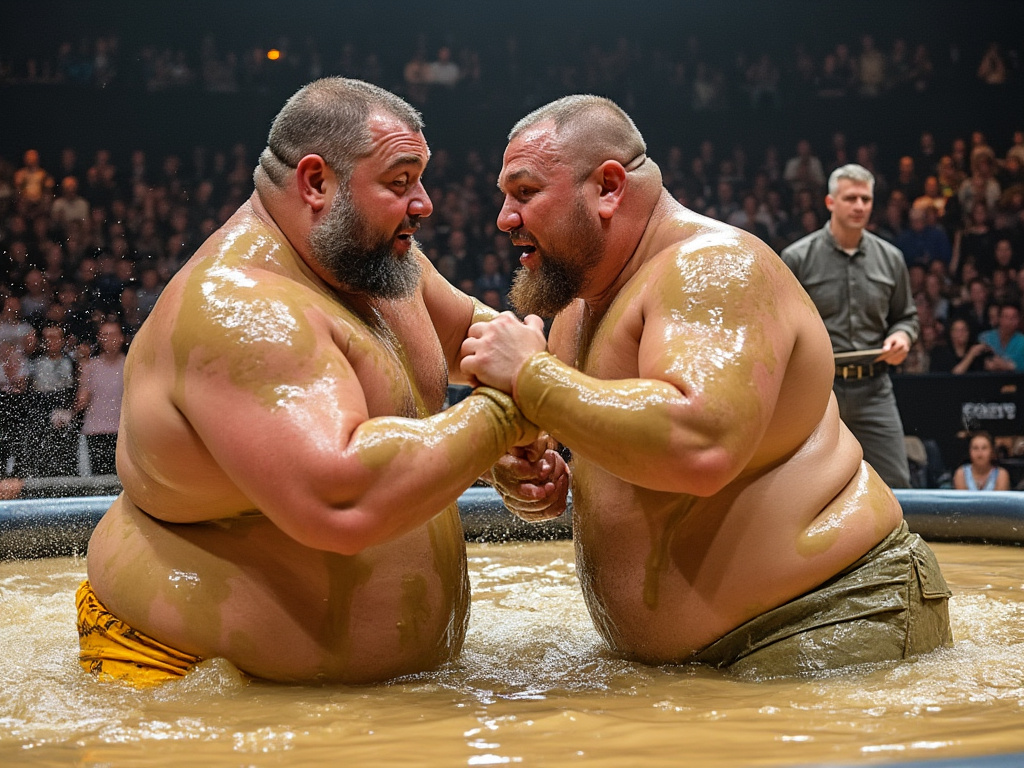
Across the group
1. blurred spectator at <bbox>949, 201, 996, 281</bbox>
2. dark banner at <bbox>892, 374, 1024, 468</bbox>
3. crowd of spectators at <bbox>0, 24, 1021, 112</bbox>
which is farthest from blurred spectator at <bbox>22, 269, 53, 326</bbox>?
blurred spectator at <bbox>949, 201, 996, 281</bbox>

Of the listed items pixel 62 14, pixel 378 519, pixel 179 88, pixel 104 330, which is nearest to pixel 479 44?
pixel 179 88

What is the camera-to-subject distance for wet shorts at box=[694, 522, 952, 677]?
222 centimetres

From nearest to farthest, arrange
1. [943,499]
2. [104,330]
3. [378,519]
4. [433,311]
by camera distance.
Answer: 1. [378,519]
2. [433,311]
3. [943,499]
4. [104,330]

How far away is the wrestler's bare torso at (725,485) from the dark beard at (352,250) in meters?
0.51

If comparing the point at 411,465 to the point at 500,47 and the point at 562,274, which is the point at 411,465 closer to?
the point at 562,274

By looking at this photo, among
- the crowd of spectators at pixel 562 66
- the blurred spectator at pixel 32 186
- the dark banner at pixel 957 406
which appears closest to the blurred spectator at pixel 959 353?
the dark banner at pixel 957 406

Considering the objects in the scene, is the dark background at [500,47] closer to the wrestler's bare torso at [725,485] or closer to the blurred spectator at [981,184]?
the blurred spectator at [981,184]

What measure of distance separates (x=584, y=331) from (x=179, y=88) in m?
9.24

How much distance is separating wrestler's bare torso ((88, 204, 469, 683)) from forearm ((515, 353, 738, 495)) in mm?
374

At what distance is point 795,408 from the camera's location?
7.40 feet

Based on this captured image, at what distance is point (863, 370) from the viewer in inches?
212

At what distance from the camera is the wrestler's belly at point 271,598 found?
2164mm

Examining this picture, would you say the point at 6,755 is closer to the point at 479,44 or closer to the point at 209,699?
the point at 209,699

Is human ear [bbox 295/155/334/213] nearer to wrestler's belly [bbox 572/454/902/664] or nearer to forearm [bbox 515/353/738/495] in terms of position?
forearm [bbox 515/353/738/495]
